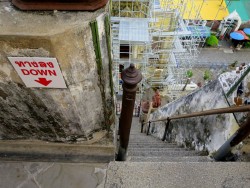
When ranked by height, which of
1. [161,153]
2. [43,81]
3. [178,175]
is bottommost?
[161,153]

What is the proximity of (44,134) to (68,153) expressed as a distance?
39 centimetres

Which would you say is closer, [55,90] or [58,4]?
[58,4]

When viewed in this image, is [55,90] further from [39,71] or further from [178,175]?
[178,175]

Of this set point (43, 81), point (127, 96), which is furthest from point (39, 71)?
point (127, 96)

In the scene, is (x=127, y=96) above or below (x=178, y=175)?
above

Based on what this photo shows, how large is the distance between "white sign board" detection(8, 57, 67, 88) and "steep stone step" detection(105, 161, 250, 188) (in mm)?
1237

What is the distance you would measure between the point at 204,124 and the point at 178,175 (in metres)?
1.42

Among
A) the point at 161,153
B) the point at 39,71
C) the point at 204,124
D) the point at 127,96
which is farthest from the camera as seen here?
the point at 161,153

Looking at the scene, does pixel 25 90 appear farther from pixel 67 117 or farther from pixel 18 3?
pixel 18 3

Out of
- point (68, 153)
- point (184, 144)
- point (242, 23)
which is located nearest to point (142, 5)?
point (184, 144)

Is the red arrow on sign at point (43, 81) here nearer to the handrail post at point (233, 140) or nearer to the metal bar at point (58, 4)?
the metal bar at point (58, 4)

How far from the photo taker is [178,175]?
2.54 meters

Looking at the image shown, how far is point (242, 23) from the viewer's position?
50.4ft

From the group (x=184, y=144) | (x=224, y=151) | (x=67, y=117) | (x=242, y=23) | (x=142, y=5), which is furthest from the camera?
(x=242, y=23)
